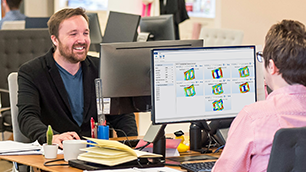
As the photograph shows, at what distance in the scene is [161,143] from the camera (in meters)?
1.77

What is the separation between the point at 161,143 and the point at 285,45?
665mm

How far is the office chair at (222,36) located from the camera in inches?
165

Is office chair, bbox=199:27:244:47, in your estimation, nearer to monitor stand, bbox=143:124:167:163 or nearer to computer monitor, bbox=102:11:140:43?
computer monitor, bbox=102:11:140:43

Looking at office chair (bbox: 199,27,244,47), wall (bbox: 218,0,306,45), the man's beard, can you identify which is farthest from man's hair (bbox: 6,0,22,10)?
the man's beard

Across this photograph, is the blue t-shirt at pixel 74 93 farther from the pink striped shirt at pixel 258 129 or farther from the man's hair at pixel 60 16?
the pink striped shirt at pixel 258 129

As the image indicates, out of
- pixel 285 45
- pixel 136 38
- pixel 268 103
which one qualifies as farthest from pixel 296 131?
pixel 136 38

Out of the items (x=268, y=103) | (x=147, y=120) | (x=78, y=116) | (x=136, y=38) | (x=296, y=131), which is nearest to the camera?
(x=296, y=131)

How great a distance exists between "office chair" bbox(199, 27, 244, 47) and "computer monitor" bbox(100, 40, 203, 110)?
7.74ft

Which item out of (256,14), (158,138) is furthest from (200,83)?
(256,14)

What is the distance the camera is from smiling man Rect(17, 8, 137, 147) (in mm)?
2373

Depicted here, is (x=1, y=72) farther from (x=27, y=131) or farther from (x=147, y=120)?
(x=27, y=131)

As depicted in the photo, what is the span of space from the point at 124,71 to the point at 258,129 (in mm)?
825

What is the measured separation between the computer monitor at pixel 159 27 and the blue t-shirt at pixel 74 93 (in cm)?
142

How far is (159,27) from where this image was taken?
12.7 feet
